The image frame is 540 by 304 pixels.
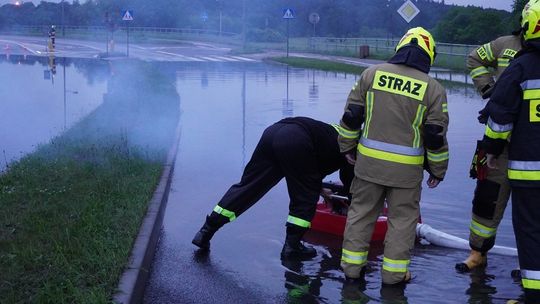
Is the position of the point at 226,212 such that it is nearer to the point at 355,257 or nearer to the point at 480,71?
the point at 355,257

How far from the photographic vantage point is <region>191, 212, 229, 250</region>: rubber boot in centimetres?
566

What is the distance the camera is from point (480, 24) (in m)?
30.5

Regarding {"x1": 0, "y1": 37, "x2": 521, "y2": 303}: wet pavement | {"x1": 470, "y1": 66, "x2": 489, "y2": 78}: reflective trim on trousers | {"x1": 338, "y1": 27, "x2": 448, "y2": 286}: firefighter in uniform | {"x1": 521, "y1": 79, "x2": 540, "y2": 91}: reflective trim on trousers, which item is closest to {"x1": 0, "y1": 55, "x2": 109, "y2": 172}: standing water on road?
{"x1": 0, "y1": 37, "x2": 521, "y2": 303}: wet pavement

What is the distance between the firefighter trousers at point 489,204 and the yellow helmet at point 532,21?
889 mm

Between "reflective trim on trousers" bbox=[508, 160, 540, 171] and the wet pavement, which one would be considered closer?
"reflective trim on trousers" bbox=[508, 160, 540, 171]

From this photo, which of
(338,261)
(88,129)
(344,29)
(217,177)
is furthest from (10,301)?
(344,29)

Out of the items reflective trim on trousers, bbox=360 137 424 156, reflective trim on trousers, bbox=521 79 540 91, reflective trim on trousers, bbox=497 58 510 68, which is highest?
reflective trim on trousers, bbox=497 58 510 68

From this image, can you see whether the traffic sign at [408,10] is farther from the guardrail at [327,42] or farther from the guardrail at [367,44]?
the guardrail at [367,44]

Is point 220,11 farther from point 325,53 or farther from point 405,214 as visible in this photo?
point 325,53

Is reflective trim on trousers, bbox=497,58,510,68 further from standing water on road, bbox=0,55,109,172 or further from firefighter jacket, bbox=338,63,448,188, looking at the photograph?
standing water on road, bbox=0,55,109,172

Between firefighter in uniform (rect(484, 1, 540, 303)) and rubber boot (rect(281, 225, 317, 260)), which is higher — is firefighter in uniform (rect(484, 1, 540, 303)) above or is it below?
above

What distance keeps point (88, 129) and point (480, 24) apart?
23034 millimetres

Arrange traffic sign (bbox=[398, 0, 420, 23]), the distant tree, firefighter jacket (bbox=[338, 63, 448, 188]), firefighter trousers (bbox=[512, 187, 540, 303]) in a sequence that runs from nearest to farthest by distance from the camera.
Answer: firefighter trousers (bbox=[512, 187, 540, 303]) < firefighter jacket (bbox=[338, 63, 448, 188]) < traffic sign (bbox=[398, 0, 420, 23]) < the distant tree

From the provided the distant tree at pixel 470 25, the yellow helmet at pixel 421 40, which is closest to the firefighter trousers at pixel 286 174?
the yellow helmet at pixel 421 40
